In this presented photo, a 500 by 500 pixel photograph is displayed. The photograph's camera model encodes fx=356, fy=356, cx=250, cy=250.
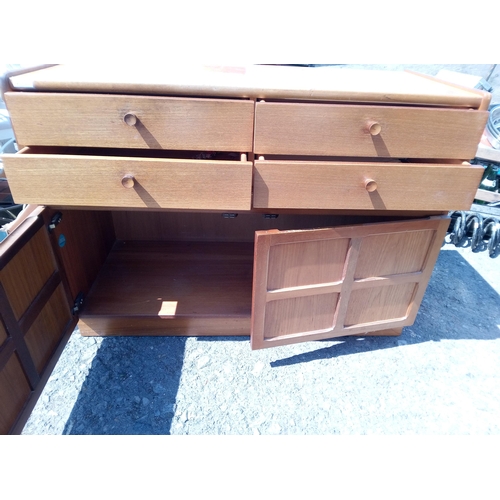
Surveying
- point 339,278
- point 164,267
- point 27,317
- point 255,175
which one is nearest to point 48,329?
point 27,317

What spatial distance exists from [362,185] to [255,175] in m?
0.21

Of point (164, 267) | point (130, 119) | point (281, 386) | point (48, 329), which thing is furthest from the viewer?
point (164, 267)

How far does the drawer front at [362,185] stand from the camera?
68 cm

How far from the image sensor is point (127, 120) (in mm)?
615

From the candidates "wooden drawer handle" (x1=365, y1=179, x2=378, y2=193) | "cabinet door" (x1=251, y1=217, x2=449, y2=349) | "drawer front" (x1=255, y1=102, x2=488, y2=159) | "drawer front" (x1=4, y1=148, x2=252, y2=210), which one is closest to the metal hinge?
"drawer front" (x1=4, y1=148, x2=252, y2=210)

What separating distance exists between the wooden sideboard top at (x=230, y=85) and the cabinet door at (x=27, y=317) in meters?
0.26

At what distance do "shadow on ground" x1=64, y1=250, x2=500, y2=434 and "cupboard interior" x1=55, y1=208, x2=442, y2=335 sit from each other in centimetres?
7

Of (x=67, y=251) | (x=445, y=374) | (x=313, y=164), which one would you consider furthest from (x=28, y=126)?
(x=445, y=374)

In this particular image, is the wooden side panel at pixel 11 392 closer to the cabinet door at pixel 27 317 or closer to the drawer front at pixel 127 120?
the cabinet door at pixel 27 317

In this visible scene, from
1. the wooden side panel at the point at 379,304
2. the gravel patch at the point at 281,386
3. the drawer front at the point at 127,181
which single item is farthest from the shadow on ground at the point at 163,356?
the drawer front at the point at 127,181

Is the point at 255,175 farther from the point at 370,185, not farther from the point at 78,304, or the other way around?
the point at 78,304

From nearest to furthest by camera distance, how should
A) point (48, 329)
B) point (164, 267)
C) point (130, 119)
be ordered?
point (130, 119) → point (48, 329) → point (164, 267)

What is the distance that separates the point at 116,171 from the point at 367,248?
557mm
